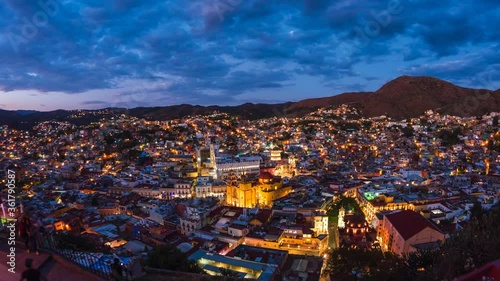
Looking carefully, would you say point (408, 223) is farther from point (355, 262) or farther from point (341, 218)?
point (341, 218)

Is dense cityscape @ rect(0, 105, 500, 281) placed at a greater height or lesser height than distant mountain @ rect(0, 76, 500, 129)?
lesser

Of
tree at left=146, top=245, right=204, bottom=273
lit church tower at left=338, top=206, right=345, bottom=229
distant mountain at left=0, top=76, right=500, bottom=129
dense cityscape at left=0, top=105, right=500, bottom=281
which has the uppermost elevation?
distant mountain at left=0, top=76, right=500, bottom=129

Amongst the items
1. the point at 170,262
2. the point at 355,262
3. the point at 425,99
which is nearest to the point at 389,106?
the point at 425,99

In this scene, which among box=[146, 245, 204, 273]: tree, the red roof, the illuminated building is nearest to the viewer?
box=[146, 245, 204, 273]: tree

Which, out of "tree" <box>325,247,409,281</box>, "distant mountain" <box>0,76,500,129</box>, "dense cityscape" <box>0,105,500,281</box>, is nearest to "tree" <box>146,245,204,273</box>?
"dense cityscape" <box>0,105,500,281</box>

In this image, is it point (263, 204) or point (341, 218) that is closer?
point (341, 218)

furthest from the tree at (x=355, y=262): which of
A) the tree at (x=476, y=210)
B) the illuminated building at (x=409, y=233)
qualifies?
the tree at (x=476, y=210)

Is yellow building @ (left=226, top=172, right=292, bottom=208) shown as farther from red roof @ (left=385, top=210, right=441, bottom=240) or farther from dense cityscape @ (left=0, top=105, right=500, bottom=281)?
red roof @ (left=385, top=210, right=441, bottom=240)

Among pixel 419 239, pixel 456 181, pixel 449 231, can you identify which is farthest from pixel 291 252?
pixel 456 181
